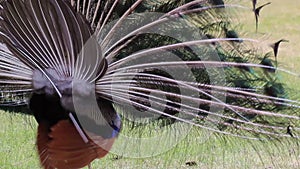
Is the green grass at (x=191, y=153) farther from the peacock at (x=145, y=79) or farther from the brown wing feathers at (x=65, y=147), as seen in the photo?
the brown wing feathers at (x=65, y=147)

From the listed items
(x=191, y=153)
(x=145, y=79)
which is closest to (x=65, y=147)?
(x=145, y=79)

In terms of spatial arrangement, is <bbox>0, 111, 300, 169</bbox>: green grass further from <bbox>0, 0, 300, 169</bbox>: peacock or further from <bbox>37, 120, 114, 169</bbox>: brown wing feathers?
<bbox>37, 120, 114, 169</bbox>: brown wing feathers

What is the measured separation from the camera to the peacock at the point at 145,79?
290cm

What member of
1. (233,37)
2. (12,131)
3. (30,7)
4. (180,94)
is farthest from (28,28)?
(12,131)

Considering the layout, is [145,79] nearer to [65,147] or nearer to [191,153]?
[65,147]

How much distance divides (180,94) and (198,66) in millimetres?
162

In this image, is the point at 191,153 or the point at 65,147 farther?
the point at 191,153

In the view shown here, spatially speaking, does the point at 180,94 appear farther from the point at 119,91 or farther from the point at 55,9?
the point at 55,9

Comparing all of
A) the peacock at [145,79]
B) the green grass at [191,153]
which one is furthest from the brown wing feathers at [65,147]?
the green grass at [191,153]

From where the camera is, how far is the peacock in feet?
9.53

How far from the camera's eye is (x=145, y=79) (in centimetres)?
304

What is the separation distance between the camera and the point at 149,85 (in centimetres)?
304

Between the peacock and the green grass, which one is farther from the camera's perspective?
the green grass

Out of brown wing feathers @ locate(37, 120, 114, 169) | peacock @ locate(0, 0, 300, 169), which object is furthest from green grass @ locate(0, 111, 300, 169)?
brown wing feathers @ locate(37, 120, 114, 169)
